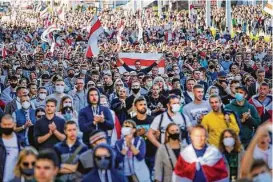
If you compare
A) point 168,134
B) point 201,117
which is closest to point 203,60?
point 201,117

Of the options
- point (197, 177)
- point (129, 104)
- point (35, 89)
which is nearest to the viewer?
point (197, 177)

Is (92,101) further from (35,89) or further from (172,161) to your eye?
(35,89)

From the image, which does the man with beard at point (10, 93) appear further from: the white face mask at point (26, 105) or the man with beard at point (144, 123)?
the man with beard at point (144, 123)

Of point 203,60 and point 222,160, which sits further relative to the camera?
point 203,60

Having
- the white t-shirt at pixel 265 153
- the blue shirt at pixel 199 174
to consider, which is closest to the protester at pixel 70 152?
the blue shirt at pixel 199 174

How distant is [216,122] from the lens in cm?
1141

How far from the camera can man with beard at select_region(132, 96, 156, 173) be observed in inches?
452

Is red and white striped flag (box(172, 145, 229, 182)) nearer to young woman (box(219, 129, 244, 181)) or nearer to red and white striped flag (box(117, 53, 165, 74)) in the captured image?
young woman (box(219, 129, 244, 181))

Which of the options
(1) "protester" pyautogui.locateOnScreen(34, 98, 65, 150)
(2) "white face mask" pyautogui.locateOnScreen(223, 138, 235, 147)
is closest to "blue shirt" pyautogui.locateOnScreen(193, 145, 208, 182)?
(2) "white face mask" pyautogui.locateOnScreen(223, 138, 235, 147)

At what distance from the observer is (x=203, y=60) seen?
2589 cm

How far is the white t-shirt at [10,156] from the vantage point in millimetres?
10219

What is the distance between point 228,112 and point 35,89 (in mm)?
4815

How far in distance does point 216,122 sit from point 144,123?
990mm

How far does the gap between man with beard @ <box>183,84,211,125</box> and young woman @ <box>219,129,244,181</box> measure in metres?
1.85
